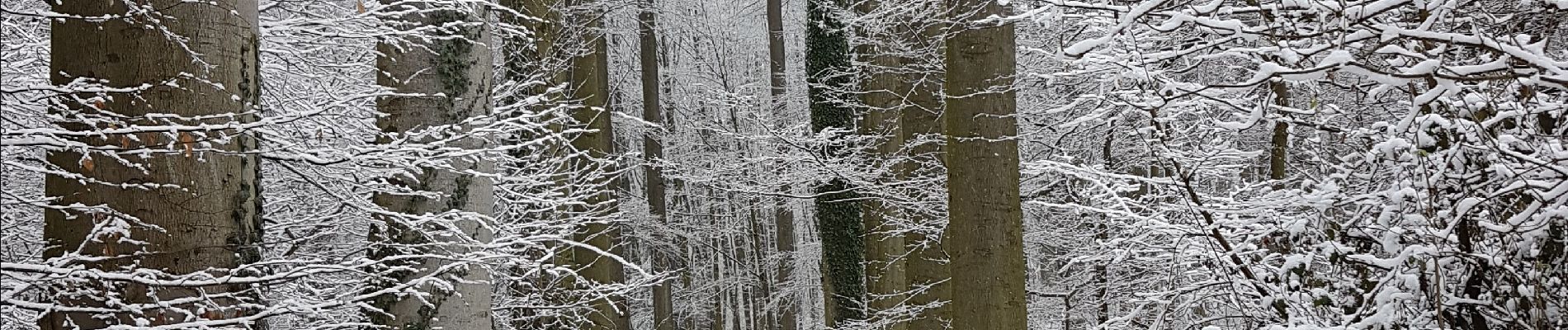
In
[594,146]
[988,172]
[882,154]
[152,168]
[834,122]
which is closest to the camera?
[152,168]

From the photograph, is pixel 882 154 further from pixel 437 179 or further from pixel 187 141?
pixel 187 141

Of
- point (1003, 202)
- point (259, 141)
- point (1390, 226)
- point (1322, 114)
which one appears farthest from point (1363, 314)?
point (259, 141)

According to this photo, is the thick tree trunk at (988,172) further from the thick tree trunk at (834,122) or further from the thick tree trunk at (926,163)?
the thick tree trunk at (834,122)

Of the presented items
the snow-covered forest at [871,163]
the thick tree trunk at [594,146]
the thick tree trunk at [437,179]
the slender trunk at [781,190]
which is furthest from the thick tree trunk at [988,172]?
the slender trunk at [781,190]

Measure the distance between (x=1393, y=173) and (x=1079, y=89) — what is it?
16.7ft

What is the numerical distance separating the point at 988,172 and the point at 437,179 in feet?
10.2

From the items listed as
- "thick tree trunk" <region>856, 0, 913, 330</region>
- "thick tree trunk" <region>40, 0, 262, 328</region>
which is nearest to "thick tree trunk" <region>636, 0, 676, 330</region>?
"thick tree trunk" <region>856, 0, 913, 330</region>

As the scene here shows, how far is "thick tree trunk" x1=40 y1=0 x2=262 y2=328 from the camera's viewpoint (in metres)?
3.36

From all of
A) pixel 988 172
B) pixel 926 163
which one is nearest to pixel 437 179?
pixel 988 172

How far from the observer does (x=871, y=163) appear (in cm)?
1077

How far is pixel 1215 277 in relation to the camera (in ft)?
16.7

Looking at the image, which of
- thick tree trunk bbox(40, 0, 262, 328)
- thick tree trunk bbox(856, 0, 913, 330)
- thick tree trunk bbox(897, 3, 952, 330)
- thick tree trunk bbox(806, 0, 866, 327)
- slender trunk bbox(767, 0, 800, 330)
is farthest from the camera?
slender trunk bbox(767, 0, 800, 330)

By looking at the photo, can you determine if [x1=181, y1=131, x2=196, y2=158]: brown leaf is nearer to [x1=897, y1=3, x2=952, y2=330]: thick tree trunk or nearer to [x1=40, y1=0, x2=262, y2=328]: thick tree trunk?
Result: [x1=40, y1=0, x2=262, y2=328]: thick tree trunk

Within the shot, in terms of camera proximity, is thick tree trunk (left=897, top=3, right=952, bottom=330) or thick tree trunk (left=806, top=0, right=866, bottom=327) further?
thick tree trunk (left=806, top=0, right=866, bottom=327)
